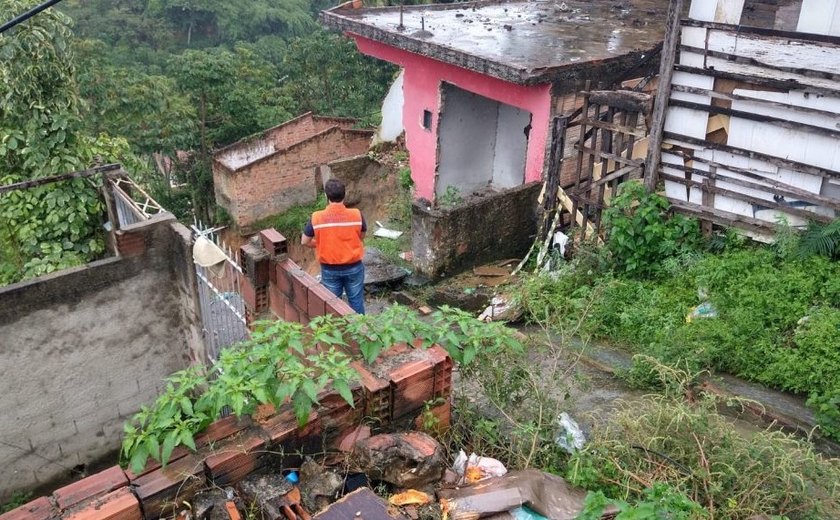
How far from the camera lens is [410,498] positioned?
3.17 m

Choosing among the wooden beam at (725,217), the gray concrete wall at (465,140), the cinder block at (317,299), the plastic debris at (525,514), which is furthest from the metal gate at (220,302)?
the gray concrete wall at (465,140)

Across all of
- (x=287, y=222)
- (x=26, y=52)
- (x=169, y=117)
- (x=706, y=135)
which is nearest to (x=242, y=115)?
(x=169, y=117)

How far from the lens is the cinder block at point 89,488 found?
2.90 metres

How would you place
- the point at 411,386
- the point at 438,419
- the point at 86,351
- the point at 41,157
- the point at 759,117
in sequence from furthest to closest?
the point at 41,157
the point at 759,117
the point at 86,351
the point at 438,419
the point at 411,386

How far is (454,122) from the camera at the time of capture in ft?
38.3

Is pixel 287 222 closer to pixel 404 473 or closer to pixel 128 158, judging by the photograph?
pixel 128 158

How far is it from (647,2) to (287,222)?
9194 mm

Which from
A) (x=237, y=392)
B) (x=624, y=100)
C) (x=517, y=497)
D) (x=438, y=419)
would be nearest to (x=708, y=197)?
(x=624, y=100)

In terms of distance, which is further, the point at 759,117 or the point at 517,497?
the point at 759,117

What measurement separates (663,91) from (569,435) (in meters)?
5.10

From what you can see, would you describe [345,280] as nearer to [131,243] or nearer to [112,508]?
[131,243]

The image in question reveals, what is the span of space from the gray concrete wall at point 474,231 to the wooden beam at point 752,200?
6.75 ft

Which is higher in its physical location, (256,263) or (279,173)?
(256,263)

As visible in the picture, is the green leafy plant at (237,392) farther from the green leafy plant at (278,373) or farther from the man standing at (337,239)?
the man standing at (337,239)
